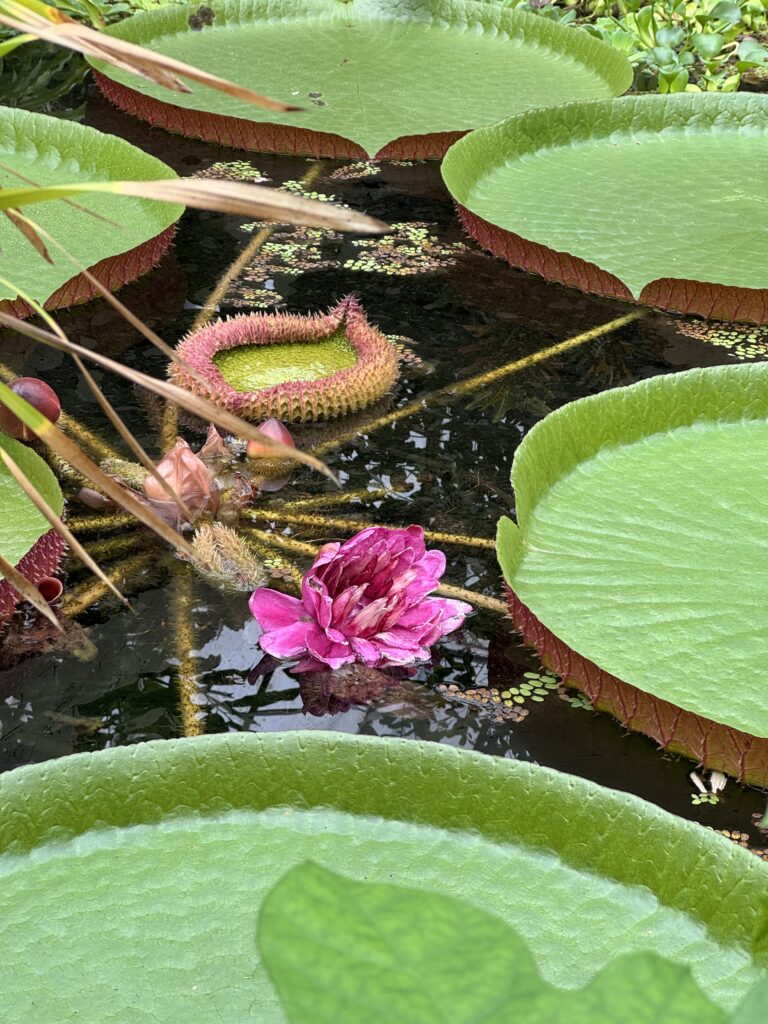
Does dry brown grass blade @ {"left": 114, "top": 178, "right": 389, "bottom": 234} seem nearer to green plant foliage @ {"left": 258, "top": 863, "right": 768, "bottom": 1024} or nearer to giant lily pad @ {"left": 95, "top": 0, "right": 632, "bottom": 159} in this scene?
green plant foliage @ {"left": 258, "top": 863, "right": 768, "bottom": 1024}

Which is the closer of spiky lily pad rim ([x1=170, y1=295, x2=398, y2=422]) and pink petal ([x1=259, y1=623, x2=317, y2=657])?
pink petal ([x1=259, y1=623, x2=317, y2=657])

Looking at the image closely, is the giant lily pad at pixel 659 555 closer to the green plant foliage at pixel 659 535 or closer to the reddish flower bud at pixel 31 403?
the green plant foliage at pixel 659 535

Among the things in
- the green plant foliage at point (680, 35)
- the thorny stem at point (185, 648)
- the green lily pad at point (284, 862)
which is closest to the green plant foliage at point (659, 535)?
the green lily pad at point (284, 862)

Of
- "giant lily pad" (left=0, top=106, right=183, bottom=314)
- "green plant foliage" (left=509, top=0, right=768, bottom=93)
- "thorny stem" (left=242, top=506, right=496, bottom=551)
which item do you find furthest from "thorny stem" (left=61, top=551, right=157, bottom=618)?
"green plant foliage" (left=509, top=0, right=768, bottom=93)

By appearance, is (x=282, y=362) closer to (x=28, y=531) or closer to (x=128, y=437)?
(x=28, y=531)

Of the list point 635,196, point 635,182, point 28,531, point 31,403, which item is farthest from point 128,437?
point 635,182
